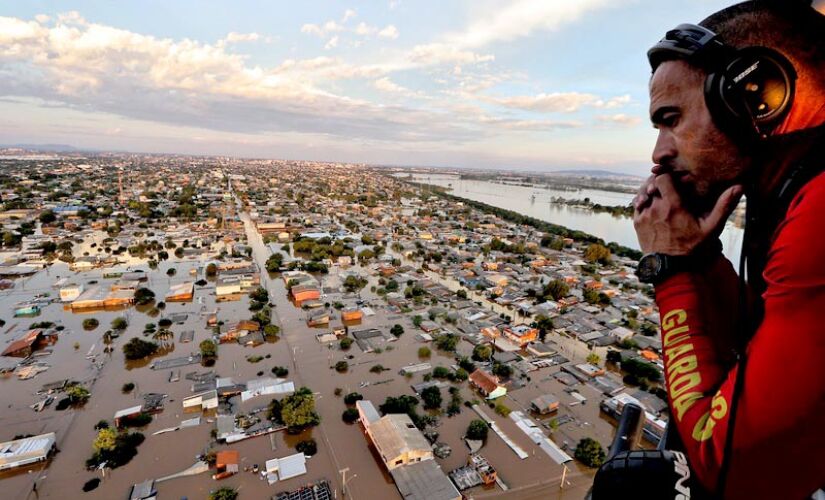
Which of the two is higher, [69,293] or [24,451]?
[69,293]

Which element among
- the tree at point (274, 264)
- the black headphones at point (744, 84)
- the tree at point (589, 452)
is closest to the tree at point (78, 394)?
the tree at point (274, 264)

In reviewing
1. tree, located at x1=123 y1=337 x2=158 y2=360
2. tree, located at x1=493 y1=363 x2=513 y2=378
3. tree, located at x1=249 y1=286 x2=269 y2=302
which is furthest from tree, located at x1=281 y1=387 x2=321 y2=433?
tree, located at x1=249 y1=286 x2=269 y2=302

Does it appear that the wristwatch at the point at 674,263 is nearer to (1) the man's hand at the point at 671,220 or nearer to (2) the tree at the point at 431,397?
(1) the man's hand at the point at 671,220

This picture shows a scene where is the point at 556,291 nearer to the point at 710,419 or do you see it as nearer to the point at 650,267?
the point at 650,267

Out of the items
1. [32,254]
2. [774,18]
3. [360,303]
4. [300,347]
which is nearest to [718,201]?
[774,18]

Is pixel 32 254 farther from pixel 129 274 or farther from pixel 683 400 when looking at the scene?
pixel 683 400

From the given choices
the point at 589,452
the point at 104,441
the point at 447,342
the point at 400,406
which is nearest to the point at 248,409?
the point at 104,441
